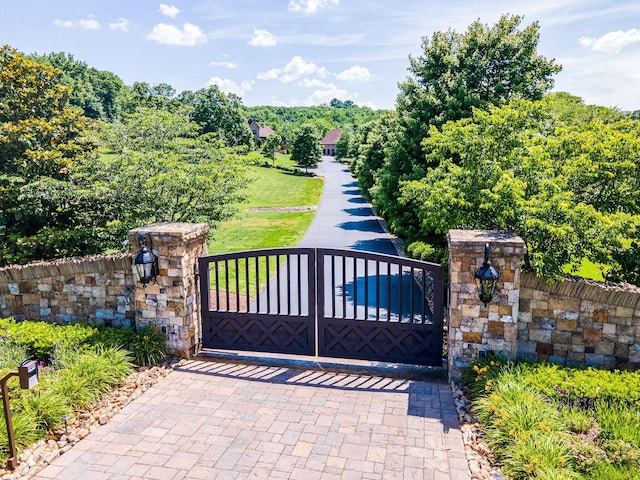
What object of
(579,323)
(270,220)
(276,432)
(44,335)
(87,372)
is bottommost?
(276,432)

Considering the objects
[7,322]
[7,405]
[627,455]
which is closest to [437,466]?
[627,455]

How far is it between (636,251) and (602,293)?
→ 1896 mm

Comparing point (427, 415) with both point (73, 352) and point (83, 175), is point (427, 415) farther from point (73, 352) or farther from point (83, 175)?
point (83, 175)

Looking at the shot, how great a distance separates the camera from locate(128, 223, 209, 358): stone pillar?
7.53 m

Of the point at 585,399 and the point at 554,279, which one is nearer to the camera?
the point at 585,399

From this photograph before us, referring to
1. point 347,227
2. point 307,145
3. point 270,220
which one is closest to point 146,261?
point 347,227

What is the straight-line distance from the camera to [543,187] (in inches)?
289

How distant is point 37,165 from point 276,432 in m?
8.37

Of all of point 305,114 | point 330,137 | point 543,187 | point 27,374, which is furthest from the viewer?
point 305,114

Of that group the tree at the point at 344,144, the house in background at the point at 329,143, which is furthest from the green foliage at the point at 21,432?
the house in background at the point at 329,143

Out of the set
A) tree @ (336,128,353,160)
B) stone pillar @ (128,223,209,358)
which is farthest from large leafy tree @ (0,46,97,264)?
tree @ (336,128,353,160)

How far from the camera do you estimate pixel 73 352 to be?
7.15 metres

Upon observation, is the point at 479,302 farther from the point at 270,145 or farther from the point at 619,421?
the point at 270,145

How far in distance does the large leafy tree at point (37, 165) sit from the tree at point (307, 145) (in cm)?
4730
